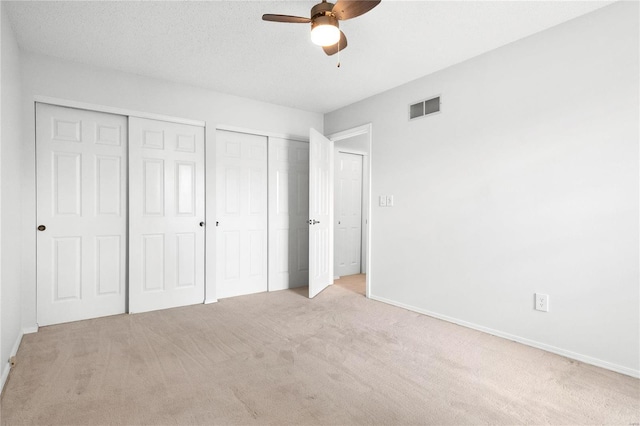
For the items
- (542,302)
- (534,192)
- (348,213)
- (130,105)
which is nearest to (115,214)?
(130,105)

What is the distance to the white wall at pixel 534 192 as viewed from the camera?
7.29 feet

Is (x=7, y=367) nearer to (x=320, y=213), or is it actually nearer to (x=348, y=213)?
(x=320, y=213)

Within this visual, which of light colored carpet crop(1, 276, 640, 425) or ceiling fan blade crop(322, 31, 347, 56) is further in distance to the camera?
ceiling fan blade crop(322, 31, 347, 56)

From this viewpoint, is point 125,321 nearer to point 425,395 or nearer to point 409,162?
point 425,395

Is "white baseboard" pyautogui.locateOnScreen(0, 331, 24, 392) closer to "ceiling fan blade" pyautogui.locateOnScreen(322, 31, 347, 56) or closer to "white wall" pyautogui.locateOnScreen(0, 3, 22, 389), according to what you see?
"white wall" pyautogui.locateOnScreen(0, 3, 22, 389)

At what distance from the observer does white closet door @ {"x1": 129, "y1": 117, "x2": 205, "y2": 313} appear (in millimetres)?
3430

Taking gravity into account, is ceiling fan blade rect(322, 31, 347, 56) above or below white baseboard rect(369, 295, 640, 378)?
above

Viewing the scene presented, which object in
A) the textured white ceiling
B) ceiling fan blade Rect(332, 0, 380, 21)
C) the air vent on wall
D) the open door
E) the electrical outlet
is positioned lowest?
the electrical outlet

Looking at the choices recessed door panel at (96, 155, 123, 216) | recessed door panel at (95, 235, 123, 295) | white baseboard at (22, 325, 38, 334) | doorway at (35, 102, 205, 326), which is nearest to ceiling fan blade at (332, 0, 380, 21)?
doorway at (35, 102, 205, 326)

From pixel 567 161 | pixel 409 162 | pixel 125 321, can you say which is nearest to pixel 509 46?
pixel 567 161

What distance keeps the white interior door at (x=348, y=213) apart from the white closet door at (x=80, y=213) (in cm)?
300

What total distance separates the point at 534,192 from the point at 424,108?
1.38 metres

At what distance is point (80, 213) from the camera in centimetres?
318

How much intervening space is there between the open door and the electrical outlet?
230 centimetres
